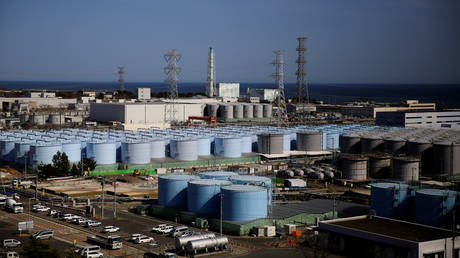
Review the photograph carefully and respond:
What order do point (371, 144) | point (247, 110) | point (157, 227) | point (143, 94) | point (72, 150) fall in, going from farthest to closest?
point (143, 94) < point (247, 110) < point (371, 144) < point (72, 150) < point (157, 227)

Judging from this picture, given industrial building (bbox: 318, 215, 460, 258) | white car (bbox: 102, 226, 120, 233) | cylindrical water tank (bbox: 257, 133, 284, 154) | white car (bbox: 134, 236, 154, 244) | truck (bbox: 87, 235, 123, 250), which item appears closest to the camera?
industrial building (bbox: 318, 215, 460, 258)

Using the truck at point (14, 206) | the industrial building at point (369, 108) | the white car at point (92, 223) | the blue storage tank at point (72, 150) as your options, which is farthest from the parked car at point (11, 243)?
the industrial building at point (369, 108)

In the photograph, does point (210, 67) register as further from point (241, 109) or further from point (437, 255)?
point (437, 255)

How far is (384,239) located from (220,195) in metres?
4.92

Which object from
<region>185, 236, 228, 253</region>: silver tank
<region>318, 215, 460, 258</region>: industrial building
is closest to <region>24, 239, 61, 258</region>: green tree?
<region>185, 236, 228, 253</region>: silver tank

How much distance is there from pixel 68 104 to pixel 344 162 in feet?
113

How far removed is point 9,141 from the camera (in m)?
25.1

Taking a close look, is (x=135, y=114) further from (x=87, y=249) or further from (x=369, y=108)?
(x=87, y=249)

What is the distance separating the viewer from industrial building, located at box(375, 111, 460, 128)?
3584 cm

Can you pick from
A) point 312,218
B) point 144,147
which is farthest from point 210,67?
point 312,218

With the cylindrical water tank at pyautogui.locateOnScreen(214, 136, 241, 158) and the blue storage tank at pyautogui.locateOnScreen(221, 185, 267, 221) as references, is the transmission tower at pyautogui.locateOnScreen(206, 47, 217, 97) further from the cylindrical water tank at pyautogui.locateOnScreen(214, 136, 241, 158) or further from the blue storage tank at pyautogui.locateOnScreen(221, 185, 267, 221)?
the blue storage tank at pyautogui.locateOnScreen(221, 185, 267, 221)

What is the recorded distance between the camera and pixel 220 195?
15.2 meters

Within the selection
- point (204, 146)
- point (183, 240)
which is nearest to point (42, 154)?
point (204, 146)

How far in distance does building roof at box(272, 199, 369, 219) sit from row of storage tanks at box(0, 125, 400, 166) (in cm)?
959
